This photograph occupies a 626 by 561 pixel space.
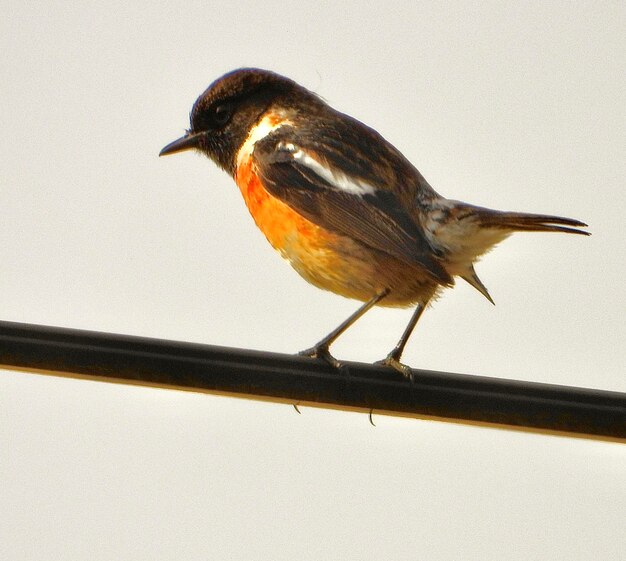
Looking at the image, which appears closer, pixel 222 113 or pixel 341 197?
pixel 341 197

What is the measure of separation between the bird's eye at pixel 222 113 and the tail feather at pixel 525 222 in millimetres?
2051

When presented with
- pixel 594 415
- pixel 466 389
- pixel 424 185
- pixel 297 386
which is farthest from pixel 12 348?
pixel 424 185

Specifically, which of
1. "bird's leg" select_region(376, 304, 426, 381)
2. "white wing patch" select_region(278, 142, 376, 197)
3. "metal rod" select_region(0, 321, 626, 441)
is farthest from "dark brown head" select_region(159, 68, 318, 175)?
"metal rod" select_region(0, 321, 626, 441)

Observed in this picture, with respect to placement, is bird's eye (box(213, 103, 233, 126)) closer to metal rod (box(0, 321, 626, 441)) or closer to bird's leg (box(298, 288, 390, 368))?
bird's leg (box(298, 288, 390, 368))

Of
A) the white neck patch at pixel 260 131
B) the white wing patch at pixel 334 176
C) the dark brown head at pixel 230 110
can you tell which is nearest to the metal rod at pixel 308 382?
the white wing patch at pixel 334 176

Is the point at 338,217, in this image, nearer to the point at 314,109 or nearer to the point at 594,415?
the point at 314,109

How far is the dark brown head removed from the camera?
7.06 m

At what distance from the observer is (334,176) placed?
6043mm

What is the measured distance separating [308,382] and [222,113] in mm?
3395

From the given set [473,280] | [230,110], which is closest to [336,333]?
[473,280]

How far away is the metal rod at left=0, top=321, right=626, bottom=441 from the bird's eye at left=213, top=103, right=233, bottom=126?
124 inches

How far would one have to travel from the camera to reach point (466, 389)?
4066 mm

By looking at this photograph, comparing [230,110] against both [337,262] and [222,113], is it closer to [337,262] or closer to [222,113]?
[222,113]

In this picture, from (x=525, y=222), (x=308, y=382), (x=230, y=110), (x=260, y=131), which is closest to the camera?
(x=308, y=382)
